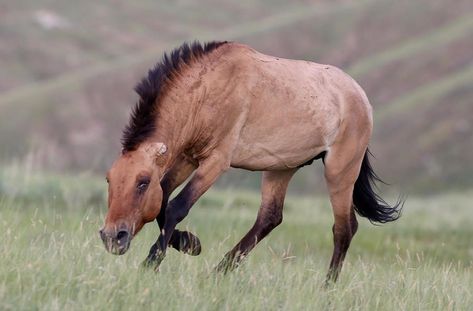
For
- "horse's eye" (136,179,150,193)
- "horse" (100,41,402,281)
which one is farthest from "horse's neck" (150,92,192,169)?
"horse's eye" (136,179,150,193)

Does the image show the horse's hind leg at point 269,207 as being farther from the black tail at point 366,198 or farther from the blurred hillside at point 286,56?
the blurred hillside at point 286,56

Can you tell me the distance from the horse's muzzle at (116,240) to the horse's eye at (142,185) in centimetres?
39

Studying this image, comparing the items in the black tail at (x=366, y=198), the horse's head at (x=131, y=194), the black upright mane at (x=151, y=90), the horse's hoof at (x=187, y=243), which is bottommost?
the black tail at (x=366, y=198)

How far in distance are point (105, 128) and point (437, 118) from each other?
16330 mm

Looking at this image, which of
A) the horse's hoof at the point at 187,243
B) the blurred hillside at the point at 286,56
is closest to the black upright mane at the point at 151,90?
the horse's hoof at the point at 187,243

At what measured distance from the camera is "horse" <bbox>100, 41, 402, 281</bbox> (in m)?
7.92

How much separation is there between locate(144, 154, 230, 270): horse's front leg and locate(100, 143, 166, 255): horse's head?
0.68 feet

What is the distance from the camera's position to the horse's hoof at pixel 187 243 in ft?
27.9

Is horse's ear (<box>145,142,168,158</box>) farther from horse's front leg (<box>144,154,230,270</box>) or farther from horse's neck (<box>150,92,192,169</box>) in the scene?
horse's front leg (<box>144,154,230,270</box>)

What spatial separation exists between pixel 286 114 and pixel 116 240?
2.41m

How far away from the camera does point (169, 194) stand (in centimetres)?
875

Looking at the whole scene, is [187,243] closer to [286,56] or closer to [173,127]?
[173,127]

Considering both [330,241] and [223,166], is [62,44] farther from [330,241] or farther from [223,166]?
[223,166]

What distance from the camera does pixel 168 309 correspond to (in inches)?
244
